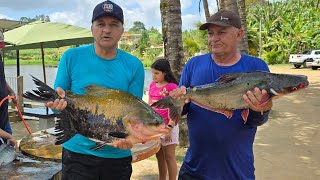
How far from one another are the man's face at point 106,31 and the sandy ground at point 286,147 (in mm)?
3699

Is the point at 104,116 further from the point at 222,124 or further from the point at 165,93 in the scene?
the point at 165,93

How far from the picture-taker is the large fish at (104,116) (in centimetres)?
220

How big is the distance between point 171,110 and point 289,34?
38.9 m

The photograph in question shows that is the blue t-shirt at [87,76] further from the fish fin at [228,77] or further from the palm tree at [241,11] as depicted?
the palm tree at [241,11]

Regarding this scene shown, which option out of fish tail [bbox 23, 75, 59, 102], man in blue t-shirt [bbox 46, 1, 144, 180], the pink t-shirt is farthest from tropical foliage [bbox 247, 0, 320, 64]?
fish tail [bbox 23, 75, 59, 102]

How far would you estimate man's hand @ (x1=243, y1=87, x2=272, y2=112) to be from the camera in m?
2.46

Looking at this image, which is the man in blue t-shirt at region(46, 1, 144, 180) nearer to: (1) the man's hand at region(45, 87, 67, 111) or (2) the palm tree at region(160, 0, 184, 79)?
(1) the man's hand at region(45, 87, 67, 111)

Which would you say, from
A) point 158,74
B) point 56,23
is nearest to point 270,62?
point 56,23

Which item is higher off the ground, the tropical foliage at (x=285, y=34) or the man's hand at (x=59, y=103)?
the tropical foliage at (x=285, y=34)

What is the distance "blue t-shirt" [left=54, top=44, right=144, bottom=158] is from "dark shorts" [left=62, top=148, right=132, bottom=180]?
0.13 feet

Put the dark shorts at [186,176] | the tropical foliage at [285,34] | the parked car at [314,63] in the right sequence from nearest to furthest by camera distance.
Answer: the dark shorts at [186,176] < the parked car at [314,63] < the tropical foliage at [285,34]

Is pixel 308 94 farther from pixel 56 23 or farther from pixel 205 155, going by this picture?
pixel 205 155

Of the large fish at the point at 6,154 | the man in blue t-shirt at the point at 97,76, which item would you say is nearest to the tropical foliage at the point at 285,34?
the large fish at the point at 6,154

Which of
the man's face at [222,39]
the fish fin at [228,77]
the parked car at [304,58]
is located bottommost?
the fish fin at [228,77]
